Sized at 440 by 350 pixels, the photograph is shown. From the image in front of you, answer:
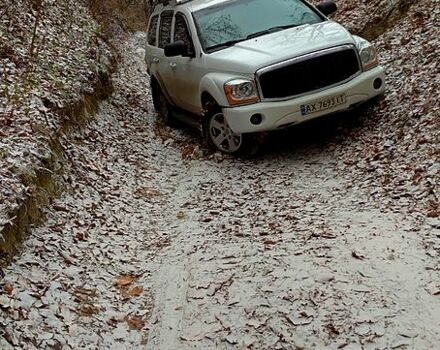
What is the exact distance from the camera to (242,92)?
732 centimetres

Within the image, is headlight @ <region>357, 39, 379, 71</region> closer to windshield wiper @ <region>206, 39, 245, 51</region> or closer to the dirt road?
the dirt road

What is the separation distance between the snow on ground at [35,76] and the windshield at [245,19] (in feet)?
7.16

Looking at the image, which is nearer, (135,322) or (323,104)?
(135,322)

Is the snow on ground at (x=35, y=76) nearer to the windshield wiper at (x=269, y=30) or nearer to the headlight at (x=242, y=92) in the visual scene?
the headlight at (x=242, y=92)

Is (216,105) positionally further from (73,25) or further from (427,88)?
(73,25)

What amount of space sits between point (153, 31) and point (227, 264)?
6812 millimetres

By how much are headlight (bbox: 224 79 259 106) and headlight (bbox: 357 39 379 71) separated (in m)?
1.45

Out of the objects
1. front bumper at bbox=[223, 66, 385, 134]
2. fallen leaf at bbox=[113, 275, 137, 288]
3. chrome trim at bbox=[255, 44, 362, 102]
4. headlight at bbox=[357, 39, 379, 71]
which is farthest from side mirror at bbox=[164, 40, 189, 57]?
fallen leaf at bbox=[113, 275, 137, 288]

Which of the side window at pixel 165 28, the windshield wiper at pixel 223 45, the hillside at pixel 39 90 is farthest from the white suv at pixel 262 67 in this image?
the hillside at pixel 39 90

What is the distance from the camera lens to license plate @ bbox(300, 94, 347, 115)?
720cm

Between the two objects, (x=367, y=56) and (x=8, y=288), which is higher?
(x=8, y=288)

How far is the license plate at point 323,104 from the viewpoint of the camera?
720 cm

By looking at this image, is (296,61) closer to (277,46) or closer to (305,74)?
(305,74)

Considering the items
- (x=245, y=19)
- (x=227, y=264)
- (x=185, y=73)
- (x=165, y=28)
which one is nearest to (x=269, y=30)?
(x=245, y=19)
